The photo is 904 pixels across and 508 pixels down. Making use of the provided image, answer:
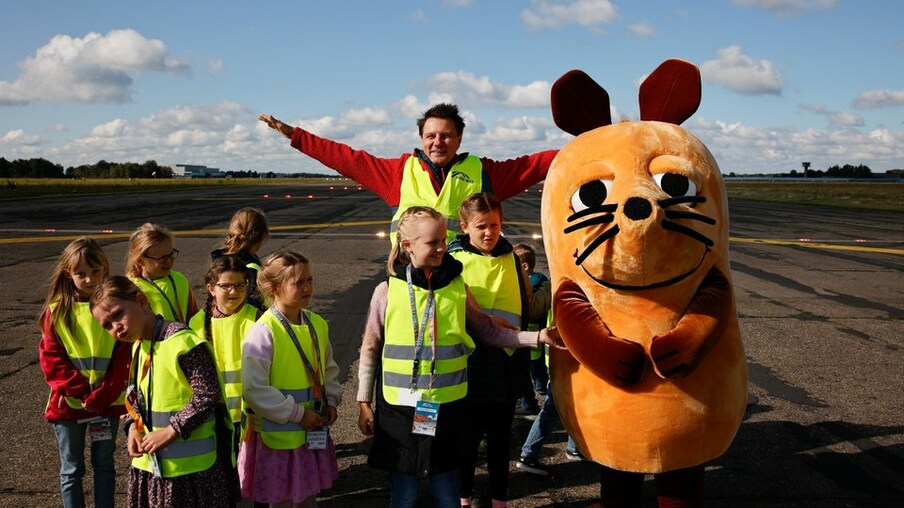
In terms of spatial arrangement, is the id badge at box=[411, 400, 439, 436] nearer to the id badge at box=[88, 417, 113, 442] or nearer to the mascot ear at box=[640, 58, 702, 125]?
the id badge at box=[88, 417, 113, 442]

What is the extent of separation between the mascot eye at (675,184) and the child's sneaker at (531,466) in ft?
6.85

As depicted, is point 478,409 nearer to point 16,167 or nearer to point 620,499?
point 620,499

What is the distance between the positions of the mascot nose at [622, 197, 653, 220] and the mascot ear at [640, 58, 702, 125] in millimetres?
725

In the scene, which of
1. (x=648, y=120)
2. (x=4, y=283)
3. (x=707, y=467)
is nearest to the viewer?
(x=648, y=120)

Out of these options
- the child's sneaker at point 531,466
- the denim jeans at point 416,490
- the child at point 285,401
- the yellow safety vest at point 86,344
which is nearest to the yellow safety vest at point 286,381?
the child at point 285,401

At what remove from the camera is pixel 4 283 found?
382 inches

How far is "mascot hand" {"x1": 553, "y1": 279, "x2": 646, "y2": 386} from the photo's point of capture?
259 centimetres

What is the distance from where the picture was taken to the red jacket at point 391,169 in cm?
394

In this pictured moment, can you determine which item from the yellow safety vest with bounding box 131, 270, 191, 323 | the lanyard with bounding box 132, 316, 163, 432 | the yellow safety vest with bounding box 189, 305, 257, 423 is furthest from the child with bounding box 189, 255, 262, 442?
the lanyard with bounding box 132, 316, 163, 432

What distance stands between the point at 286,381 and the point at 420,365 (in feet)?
1.98

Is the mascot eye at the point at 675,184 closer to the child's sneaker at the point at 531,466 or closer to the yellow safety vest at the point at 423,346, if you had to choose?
the yellow safety vest at the point at 423,346

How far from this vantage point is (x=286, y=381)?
9.61ft

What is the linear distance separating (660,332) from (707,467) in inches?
79.0

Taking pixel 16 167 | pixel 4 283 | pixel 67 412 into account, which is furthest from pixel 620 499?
pixel 16 167
